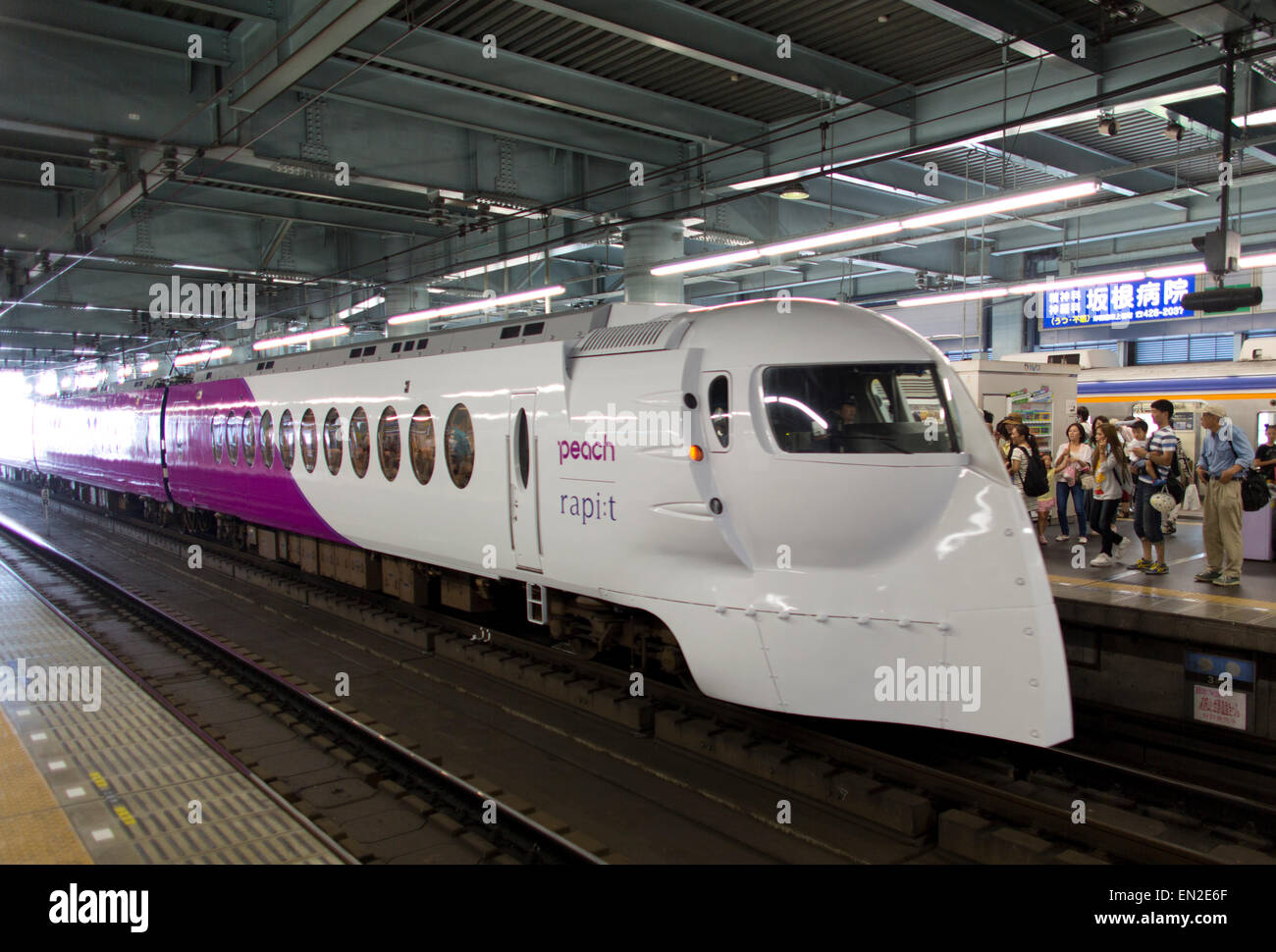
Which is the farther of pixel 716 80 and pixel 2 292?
pixel 2 292

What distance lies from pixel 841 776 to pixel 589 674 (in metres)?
3.13

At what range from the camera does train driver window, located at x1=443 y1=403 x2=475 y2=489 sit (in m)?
8.71

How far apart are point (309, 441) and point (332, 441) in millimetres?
825

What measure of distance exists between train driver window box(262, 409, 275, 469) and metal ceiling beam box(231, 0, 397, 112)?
15.3 feet

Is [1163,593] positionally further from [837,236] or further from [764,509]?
[837,236]

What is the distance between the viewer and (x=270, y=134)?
12.2 m

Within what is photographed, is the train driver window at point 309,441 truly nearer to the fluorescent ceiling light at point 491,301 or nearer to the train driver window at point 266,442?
the train driver window at point 266,442

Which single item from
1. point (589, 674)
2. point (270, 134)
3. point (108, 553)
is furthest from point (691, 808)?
point (108, 553)

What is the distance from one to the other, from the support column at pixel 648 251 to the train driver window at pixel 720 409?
29.9 ft

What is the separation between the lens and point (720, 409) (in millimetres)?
6312

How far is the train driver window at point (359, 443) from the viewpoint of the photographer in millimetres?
10742

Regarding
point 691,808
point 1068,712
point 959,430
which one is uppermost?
point 959,430
